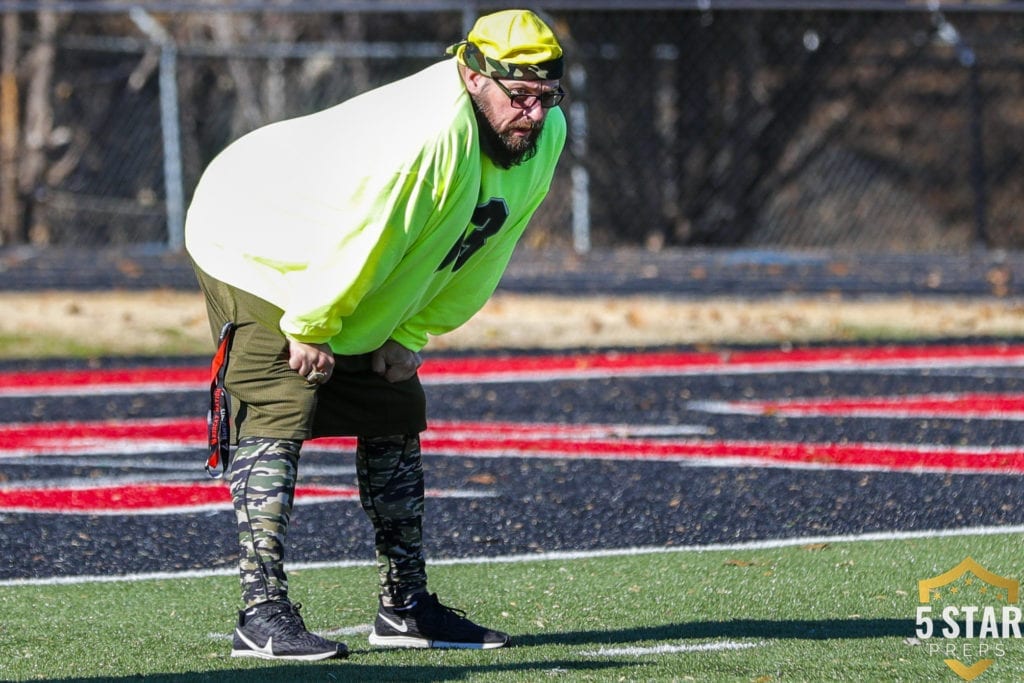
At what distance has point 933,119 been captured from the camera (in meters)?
17.3

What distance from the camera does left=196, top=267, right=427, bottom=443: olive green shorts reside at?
439cm

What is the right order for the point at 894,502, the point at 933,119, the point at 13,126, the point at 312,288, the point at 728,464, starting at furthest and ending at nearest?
1. the point at 13,126
2. the point at 933,119
3. the point at 728,464
4. the point at 894,502
5. the point at 312,288

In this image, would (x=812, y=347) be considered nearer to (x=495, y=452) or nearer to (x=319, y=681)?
(x=495, y=452)

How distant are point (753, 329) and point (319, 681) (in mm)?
8380

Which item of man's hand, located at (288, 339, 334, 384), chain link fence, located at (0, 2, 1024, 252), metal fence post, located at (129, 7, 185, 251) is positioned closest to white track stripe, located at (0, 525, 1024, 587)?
man's hand, located at (288, 339, 334, 384)

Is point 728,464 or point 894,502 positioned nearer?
point 894,502

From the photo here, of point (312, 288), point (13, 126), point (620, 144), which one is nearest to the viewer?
point (312, 288)

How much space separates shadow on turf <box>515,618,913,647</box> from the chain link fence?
9.80m

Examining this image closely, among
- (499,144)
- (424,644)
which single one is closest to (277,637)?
(424,644)

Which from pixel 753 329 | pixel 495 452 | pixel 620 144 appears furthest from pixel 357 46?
pixel 495 452

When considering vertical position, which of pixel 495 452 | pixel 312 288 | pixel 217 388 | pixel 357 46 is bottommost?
pixel 495 452

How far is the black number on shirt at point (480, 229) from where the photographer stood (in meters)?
4.35

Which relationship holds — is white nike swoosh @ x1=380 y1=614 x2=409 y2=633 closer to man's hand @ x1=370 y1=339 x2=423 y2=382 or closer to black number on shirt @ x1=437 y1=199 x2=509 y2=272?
man's hand @ x1=370 y1=339 x2=423 y2=382

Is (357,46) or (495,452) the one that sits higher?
(357,46)
